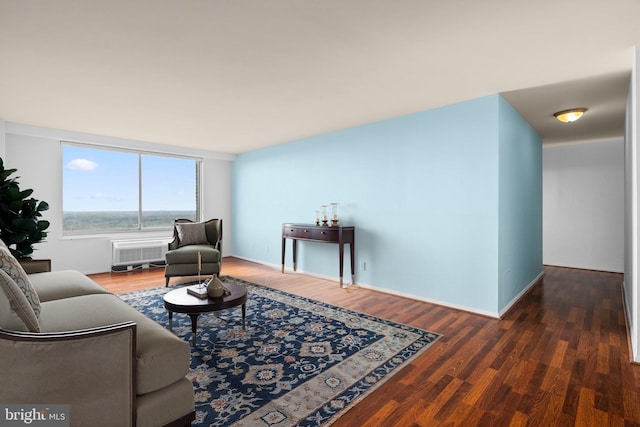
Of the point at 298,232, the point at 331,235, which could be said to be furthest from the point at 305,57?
the point at 298,232

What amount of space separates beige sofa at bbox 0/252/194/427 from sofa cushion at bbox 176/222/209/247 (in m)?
3.31

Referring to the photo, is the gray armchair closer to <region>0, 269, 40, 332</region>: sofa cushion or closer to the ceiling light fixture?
<region>0, 269, 40, 332</region>: sofa cushion

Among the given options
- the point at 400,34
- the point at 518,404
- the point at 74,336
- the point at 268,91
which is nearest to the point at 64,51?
the point at 268,91

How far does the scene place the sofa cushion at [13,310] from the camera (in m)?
1.34

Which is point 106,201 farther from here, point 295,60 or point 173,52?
point 295,60

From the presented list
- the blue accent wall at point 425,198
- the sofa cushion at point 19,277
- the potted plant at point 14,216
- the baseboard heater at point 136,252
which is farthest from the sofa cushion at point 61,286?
the blue accent wall at point 425,198

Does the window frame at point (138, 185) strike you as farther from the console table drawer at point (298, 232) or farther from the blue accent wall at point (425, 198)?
the console table drawer at point (298, 232)

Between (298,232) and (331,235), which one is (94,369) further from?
(298,232)

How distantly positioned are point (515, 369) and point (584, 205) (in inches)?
201

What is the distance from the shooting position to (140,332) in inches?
65.7

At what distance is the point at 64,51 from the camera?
96.1 inches

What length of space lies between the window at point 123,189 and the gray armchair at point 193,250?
1278 mm

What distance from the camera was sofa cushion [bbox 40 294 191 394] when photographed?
1.46 metres

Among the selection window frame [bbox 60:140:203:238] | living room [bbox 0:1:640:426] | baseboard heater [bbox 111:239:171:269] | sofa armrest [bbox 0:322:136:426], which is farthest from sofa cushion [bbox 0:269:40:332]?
window frame [bbox 60:140:203:238]
